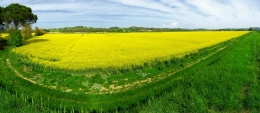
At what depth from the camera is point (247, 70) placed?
40.5ft

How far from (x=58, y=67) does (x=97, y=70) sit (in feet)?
11.2

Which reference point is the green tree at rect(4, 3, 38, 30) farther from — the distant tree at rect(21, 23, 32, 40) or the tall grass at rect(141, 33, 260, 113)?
the tall grass at rect(141, 33, 260, 113)

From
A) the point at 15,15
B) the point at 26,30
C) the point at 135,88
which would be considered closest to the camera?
the point at 135,88

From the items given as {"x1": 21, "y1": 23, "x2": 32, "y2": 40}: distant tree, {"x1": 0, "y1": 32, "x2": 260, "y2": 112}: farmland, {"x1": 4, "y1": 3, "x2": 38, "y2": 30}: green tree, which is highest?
{"x1": 4, "y1": 3, "x2": 38, "y2": 30}: green tree

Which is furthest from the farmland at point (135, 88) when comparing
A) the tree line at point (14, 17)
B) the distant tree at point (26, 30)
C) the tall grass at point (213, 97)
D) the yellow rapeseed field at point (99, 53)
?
the distant tree at point (26, 30)

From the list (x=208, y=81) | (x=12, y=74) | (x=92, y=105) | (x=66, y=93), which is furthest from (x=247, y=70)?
(x=12, y=74)

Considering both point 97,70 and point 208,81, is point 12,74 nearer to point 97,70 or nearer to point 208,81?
point 97,70

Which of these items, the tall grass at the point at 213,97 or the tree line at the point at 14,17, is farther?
the tree line at the point at 14,17

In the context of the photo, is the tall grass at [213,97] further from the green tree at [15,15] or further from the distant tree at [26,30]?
the distant tree at [26,30]

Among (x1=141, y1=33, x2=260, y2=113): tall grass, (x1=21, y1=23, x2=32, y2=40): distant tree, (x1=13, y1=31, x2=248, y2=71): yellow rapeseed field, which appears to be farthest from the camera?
(x1=21, y1=23, x2=32, y2=40): distant tree

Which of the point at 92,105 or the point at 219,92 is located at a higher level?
the point at 219,92

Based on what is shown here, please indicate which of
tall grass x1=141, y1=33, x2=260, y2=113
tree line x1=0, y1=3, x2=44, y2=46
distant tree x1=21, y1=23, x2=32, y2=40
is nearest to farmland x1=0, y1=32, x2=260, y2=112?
tall grass x1=141, y1=33, x2=260, y2=113

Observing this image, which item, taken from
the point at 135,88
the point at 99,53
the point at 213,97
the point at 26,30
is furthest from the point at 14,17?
the point at 213,97

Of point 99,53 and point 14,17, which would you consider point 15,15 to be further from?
point 99,53
